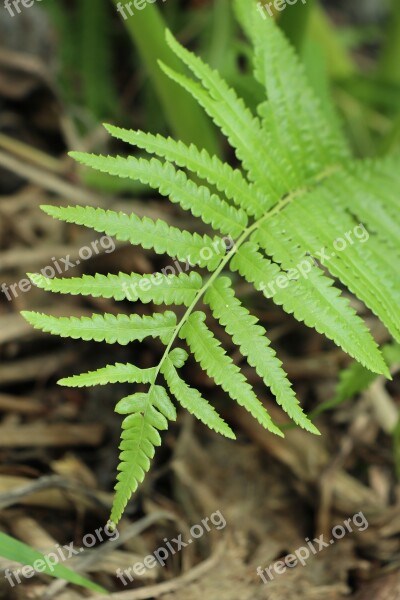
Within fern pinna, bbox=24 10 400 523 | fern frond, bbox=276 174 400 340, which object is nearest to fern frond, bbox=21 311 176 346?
fern pinna, bbox=24 10 400 523

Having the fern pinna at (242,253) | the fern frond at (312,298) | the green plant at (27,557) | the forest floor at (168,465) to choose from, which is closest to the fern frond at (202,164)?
the fern pinna at (242,253)

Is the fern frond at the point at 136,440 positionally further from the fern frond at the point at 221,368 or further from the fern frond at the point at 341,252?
the fern frond at the point at 341,252

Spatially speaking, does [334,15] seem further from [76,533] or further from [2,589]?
[2,589]

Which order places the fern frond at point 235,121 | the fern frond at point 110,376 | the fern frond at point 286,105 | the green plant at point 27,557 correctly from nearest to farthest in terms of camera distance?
the fern frond at point 110,376 → the green plant at point 27,557 → the fern frond at point 235,121 → the fern frond at point 286,105

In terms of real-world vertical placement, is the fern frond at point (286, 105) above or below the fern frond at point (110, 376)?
above

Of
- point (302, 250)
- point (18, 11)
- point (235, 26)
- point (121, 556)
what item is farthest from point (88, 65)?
point (121, 556)

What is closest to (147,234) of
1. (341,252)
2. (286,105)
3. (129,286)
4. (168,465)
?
(129,286)
